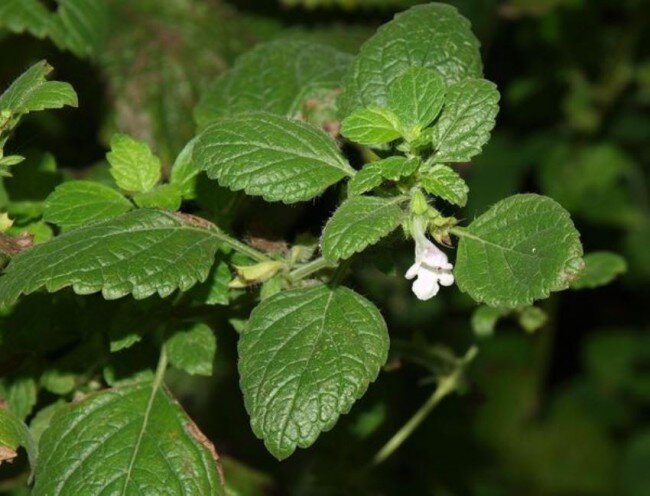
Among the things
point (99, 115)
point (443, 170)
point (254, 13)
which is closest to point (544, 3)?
point (254, 13)

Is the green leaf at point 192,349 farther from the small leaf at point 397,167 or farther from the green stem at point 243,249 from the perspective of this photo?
the small leaf at point 397,167

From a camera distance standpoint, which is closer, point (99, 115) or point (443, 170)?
point (443, 170)

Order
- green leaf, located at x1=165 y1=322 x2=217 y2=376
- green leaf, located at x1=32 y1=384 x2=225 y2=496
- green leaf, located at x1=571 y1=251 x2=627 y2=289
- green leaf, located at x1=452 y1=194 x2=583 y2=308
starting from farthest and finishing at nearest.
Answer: green leaf, located at x1=571 y1=251 x2=627 y2=289
green leaf, located at x1=165 y1=322 x2=217 y2=376
green leaf, located at x1=32 y1=384 x2=225 y2=496
green leaf, located at x1=452 y1=194 x2=583 y2=308

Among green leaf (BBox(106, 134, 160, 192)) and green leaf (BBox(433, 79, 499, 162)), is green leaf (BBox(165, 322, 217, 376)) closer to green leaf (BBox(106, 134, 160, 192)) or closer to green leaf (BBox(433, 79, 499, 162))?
green leaf (BBox(106, 134, 160, 192))

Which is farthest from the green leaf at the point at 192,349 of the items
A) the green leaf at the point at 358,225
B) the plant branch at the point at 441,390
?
the plant branch at the point at 441,390

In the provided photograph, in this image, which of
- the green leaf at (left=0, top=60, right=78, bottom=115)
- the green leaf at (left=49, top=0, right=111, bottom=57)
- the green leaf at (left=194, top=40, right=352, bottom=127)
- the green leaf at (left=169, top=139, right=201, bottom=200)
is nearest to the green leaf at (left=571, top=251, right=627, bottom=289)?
the green leaf at (left=194, top=40, right=352, bottom=127)

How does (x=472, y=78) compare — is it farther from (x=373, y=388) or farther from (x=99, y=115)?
(x=99, y=115)

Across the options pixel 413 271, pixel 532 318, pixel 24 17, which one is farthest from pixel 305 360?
pixel 24 17
